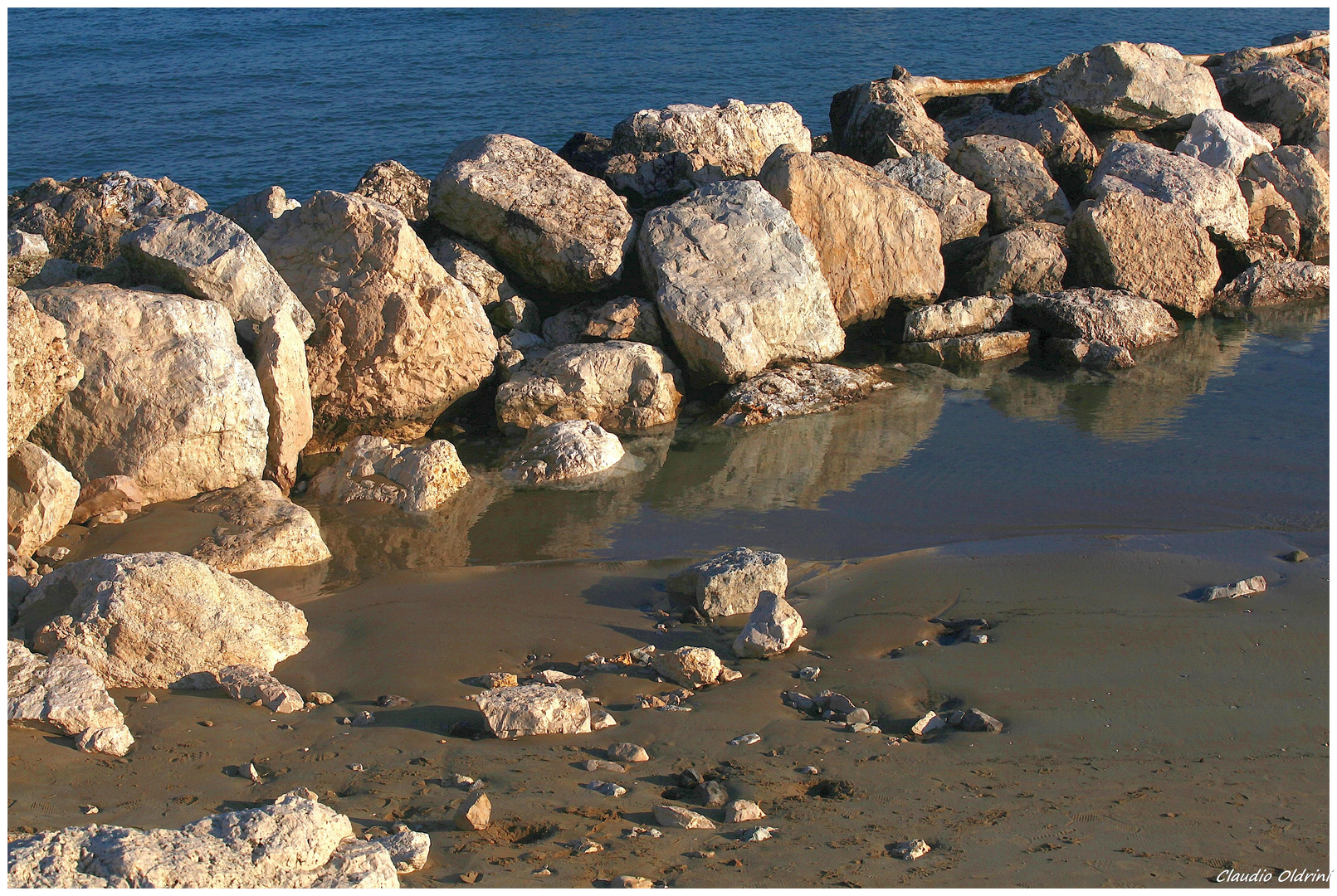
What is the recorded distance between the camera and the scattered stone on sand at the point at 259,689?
5.14 meters

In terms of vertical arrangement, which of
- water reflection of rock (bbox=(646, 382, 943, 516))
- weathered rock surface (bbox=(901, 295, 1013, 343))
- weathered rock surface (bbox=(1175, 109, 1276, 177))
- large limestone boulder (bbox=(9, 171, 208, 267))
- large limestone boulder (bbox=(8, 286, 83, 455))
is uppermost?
weathered rock surface (bbox=(1175, 109, 1276, 177))

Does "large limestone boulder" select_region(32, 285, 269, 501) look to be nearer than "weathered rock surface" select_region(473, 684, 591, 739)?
No

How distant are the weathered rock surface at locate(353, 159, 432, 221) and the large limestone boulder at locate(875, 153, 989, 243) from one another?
4886 millimetres

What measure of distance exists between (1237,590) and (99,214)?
10.0 m

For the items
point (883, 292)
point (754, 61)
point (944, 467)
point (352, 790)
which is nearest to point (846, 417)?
point (944, 467)

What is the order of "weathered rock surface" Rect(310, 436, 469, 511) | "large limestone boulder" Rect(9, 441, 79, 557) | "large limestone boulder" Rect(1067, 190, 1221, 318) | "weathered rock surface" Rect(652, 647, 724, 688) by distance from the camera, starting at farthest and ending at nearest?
"large limestone boulder" Rect(1067, 190, 1221, 318), "weathered rock surface" Rect(310, 436, 469, 511), "large limestone boulder" Rect(9, 441, 79, 557), "weathered rock surface" Rect(652, 647, 724, 688)

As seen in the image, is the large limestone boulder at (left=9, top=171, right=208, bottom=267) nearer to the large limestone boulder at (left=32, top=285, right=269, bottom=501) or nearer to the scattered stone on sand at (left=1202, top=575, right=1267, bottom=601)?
the large limestone boulder at (left=32, top=285, right=269, bottom=501)

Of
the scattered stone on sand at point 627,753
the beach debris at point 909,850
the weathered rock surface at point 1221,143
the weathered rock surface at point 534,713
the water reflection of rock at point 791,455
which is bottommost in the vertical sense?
the water reflection of rock at point 791,455

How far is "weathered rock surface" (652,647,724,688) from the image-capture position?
18.1ft

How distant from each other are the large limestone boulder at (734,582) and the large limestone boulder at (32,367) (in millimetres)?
4292

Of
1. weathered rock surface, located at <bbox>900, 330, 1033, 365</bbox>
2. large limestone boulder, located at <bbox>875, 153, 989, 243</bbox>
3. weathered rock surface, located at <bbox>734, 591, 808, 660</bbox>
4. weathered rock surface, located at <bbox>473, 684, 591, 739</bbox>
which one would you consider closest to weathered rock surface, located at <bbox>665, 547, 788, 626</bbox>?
weathered rock surface, located at <bbox>734, 591, 808, 660</bbox>

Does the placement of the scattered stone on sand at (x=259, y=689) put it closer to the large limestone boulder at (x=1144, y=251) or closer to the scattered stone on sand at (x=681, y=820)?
the scattered stone on sand at (x=681, y=820)

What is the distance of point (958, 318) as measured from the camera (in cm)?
1097

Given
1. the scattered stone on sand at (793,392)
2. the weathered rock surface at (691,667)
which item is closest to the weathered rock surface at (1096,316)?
the scattered stone on sand at (793,392)
